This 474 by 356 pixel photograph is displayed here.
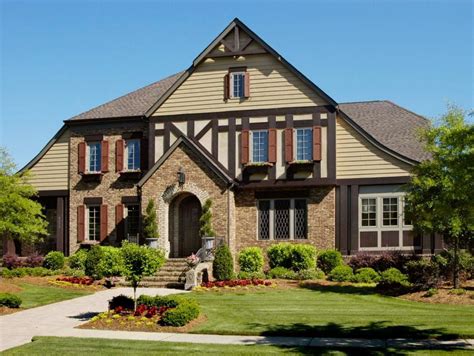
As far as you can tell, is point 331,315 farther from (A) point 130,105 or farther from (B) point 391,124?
(A) point 130,105

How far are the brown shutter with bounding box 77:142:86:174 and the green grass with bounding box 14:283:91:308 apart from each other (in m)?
7.85

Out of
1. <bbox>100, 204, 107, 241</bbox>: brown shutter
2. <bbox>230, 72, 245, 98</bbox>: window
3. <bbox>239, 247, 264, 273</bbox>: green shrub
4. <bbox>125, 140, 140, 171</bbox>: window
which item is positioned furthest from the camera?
<bbox>125, 140, 140, 171</bbox>: window

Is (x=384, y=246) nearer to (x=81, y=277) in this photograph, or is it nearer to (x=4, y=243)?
(x=81, y=277)

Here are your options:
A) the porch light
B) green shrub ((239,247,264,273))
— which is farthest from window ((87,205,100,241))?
green shrub ((239,247,264,273))

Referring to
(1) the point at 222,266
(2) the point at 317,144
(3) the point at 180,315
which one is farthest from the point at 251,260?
(3) the point at 180,315

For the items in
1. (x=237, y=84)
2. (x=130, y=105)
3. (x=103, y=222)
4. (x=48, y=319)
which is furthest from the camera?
(x=130, y=105)

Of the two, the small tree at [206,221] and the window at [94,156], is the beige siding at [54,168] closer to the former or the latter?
the window at [94,156]

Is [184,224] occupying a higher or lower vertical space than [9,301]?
higher

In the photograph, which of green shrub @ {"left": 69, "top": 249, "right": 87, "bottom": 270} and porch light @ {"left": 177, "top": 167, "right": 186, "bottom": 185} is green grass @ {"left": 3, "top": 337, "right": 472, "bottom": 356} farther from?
green shrub @ {"left": 69, "top": 249, "right": 87, "bottom": 270}

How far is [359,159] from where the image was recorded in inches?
1056

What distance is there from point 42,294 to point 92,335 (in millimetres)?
7774

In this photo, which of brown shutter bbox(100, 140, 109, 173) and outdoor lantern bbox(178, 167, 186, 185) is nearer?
outdoor lantern bbox(178, 167, 186, 185)

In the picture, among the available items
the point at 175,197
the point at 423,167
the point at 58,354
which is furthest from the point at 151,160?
the point at 58,354

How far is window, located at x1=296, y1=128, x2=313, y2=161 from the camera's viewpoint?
88.9ft
